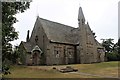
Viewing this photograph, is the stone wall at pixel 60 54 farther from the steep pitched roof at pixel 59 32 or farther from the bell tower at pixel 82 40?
the bell tower at pixel 82 40

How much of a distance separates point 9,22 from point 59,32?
43783 millimetres

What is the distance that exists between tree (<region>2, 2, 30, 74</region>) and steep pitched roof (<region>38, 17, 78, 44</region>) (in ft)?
123

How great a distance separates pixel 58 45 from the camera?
175 ft

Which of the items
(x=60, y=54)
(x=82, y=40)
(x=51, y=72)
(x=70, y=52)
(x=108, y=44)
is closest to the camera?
(x=51, y=72)

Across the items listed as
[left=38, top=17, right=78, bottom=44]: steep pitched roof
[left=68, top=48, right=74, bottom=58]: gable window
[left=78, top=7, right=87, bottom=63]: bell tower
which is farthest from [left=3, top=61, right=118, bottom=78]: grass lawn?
[left=68, top=48, right=74, bottom=58]: gable window

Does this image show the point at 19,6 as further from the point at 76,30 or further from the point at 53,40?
the point at 76,30

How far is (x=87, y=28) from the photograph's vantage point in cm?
5853

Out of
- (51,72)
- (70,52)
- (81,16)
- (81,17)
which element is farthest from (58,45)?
(51,72)

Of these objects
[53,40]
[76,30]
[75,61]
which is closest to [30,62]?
[53,40]

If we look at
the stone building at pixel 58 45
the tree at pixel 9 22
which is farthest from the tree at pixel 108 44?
the tree at pixel 9 22

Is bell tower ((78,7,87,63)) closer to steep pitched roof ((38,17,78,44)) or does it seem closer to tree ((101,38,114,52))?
steep pitched roof ((38,17,78,44))

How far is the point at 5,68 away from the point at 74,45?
45.6 m

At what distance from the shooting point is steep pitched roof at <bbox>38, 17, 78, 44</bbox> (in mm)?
53281

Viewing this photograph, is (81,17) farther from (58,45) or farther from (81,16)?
(58,45)
